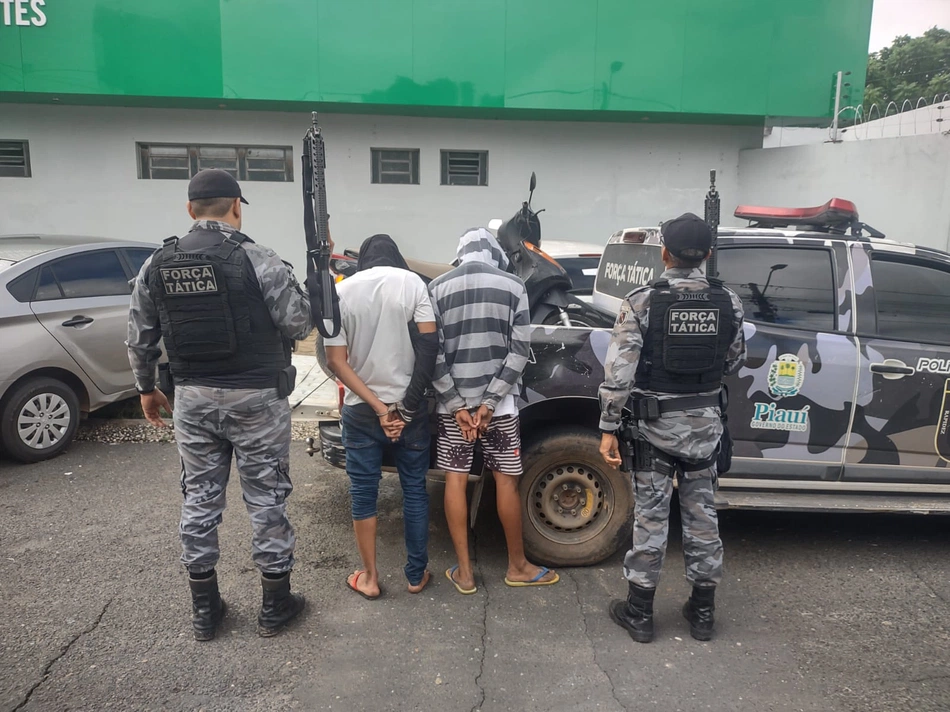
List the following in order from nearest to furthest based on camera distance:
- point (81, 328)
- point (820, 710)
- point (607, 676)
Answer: point (820, 710) < point (607, 676) < point (81, 328)

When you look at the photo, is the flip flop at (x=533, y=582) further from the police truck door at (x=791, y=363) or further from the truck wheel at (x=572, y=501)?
the police truck door at (x=791, y=363)

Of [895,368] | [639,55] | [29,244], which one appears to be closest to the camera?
[895,368]

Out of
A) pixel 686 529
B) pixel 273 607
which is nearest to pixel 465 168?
pixel 686 529

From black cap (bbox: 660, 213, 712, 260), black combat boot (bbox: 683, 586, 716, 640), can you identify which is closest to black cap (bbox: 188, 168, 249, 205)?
black cap (bbox: 660, 213, 712, 260)

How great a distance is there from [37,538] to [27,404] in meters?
1.52

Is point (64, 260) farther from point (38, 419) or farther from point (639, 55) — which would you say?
point (639, 55)

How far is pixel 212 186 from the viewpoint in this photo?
10.7ft

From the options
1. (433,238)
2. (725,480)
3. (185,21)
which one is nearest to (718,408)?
(725,480)

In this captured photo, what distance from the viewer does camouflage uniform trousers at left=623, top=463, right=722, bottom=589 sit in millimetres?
3320

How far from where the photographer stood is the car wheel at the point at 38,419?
212 inches

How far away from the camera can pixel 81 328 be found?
5.84 meters

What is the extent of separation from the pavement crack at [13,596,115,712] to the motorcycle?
286cm

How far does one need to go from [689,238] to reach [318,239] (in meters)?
1.66

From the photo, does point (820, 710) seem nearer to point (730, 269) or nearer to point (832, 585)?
point (832, 585)
